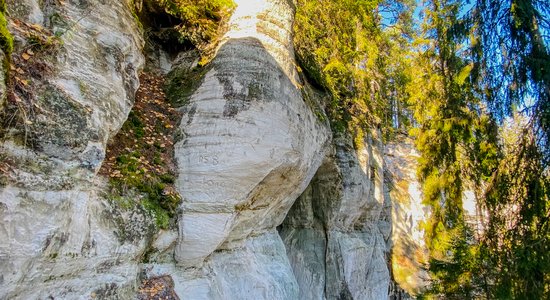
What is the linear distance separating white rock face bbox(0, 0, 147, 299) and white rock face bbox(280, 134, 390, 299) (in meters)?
6.25

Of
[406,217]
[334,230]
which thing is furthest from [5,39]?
[406,217]

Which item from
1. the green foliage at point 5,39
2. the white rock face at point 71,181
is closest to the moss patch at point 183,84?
the white rock face at point 71,181

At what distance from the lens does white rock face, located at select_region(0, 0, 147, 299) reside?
3557mm

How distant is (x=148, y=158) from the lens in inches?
229

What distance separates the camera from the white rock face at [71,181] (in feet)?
11.7

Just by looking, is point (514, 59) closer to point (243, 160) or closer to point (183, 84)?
point (243, 160)

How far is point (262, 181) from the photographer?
21.4 ft

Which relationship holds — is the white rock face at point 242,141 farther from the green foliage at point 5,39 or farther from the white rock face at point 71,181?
the green foliage at point 5,39

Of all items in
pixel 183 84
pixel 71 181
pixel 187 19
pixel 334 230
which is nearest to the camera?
pixel 71 181

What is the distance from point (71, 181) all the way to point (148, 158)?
183 centimetres

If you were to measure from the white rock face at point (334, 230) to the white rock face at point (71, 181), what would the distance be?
20.5ft

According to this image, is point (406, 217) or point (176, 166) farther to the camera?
point (406, 217)

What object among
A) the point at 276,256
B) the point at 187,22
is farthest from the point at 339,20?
the point at 276,256

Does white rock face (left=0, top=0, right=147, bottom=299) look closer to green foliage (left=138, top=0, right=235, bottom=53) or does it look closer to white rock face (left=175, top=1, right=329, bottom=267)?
white rock face (left=175, top=1, right=329, bottom=267)
